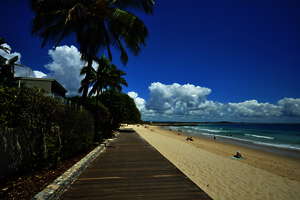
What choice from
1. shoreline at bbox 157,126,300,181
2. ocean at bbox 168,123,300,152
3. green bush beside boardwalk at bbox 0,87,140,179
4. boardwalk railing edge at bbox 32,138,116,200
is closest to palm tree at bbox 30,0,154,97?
green bush beside boardwalk at bbox 0,87,140,179

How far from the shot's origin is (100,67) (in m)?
21.2

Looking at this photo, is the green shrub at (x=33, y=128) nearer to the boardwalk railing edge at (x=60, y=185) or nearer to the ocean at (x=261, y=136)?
the boardwalk railing edge at (x=60, y=185)

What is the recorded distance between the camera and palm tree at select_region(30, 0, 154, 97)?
8.88m

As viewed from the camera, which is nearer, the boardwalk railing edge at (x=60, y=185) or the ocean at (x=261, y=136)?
the boardwalk railing edge at (x=60, y=185)

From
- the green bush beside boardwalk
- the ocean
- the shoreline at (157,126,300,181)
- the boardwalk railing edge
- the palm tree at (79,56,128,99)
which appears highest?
the palm tree at (79,56,128,99)

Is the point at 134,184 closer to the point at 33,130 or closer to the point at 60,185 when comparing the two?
the point at 60,185

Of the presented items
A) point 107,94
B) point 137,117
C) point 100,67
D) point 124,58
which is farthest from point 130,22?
point 137,117

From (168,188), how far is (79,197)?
2172 mm

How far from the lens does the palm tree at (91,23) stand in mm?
8875

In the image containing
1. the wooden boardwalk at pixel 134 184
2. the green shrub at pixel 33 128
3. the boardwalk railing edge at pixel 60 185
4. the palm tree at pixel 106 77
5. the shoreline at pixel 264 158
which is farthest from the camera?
the palm tree at pixel 106 77

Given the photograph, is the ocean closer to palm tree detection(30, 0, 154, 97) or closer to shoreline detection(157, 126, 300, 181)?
shoreline detection(157, 126, 300, 181)

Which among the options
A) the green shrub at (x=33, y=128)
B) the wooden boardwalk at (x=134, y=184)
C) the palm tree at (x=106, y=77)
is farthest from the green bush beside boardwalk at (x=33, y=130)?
the palm tree at (x=106, y=77)

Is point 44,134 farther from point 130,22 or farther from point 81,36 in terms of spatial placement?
point 130,22

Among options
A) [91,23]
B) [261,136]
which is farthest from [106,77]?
[261,136]
